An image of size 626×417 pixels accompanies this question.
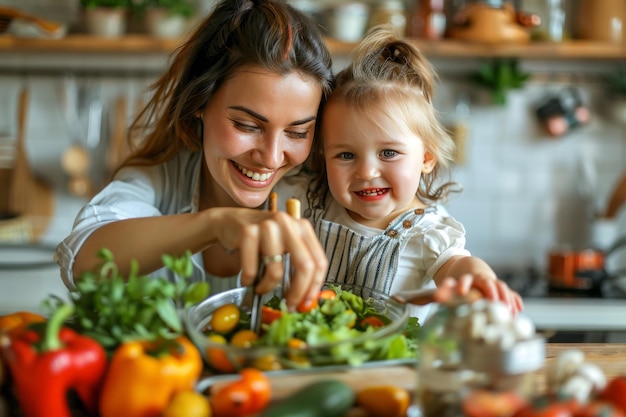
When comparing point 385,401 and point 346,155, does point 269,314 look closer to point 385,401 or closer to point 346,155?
point 385,401

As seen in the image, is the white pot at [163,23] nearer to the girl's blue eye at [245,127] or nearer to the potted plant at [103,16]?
the potted plant at [103,16]

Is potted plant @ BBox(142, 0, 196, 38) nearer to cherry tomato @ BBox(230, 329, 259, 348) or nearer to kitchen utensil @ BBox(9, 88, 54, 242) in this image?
kitchen utensil @ BBox(9, 88, 54, 242)

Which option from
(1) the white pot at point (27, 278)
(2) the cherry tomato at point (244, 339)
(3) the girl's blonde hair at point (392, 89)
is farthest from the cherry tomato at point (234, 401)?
(1) the white pot at point (27, 278)

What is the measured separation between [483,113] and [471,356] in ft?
7.27

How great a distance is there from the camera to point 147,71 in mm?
2768

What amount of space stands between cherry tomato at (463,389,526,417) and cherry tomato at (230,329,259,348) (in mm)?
312

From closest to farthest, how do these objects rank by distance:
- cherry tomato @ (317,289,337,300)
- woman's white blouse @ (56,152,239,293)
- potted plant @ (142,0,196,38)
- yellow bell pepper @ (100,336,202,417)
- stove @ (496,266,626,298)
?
yellow bell pepper @ (100,336,202,417), cherry tomato @ (317,289,337,300), woman's white blouse @ (56,152,239,293), stove @ (496,266,626,298), potted plant @ (142,0,196,38)

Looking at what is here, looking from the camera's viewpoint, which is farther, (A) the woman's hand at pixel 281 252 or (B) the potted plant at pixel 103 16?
(B) the potted plant at pixel 103 16

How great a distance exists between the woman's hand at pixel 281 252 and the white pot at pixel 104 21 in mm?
1815

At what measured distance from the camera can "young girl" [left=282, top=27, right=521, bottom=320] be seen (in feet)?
4.12

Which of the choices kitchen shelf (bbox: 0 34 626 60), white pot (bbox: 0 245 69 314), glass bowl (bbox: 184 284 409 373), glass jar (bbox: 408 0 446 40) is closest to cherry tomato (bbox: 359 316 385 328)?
glass bowl (bbox: 184 284 409 373)

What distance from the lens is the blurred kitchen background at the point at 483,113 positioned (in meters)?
2.55

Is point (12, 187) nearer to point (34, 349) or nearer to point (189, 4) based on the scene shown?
point (189, 4)

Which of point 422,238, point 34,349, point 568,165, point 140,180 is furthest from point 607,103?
point 34,349
